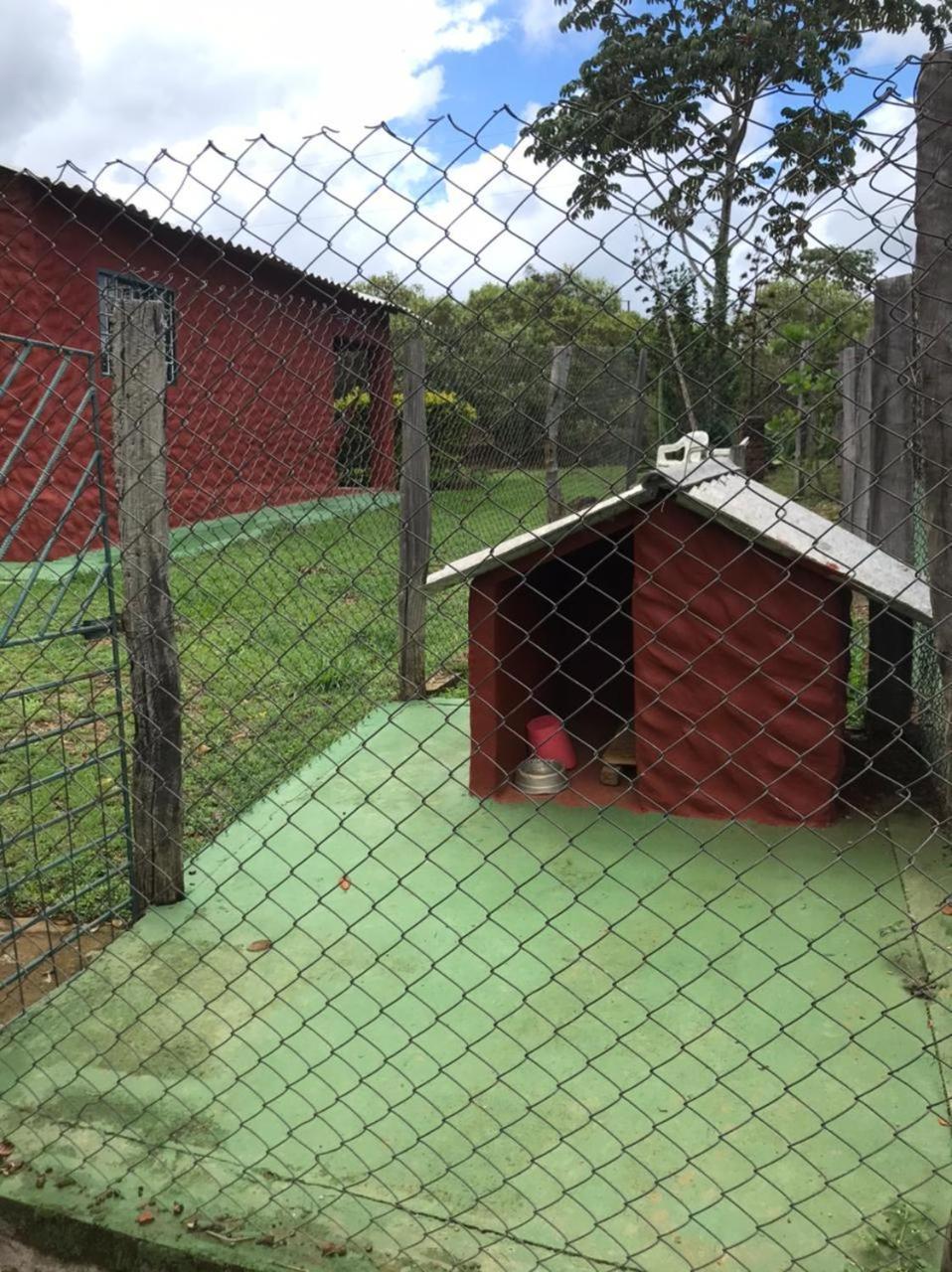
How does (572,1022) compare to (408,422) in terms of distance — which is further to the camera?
(408,422)

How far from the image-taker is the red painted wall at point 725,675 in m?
3.71

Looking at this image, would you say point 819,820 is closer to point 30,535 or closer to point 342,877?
point 342,877

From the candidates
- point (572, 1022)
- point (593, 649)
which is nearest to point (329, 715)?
point (593, 649)

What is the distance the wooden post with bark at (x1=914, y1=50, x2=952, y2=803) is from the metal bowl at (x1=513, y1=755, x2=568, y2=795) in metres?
2.70

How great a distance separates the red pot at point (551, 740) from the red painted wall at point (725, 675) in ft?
1.37

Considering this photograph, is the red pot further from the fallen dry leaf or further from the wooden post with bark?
the wooden post with bark

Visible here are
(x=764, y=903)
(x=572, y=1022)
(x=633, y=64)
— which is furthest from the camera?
(x=633, y=64)

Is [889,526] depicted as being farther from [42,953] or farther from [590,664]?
[42,953]

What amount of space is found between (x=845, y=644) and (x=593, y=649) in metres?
1.80

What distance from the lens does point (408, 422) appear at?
5.06 metres

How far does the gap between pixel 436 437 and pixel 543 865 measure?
4040 mm

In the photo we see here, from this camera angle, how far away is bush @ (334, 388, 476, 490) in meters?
4.95

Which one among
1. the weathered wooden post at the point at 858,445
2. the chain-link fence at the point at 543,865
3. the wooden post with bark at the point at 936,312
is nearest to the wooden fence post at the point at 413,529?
the chain-link fence at the point at 543,865

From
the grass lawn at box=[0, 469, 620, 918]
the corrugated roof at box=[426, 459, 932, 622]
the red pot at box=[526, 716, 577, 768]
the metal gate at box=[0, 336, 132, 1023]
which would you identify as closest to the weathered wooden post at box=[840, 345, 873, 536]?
the corrugated roof at box=[426, 459, 932, 622]
